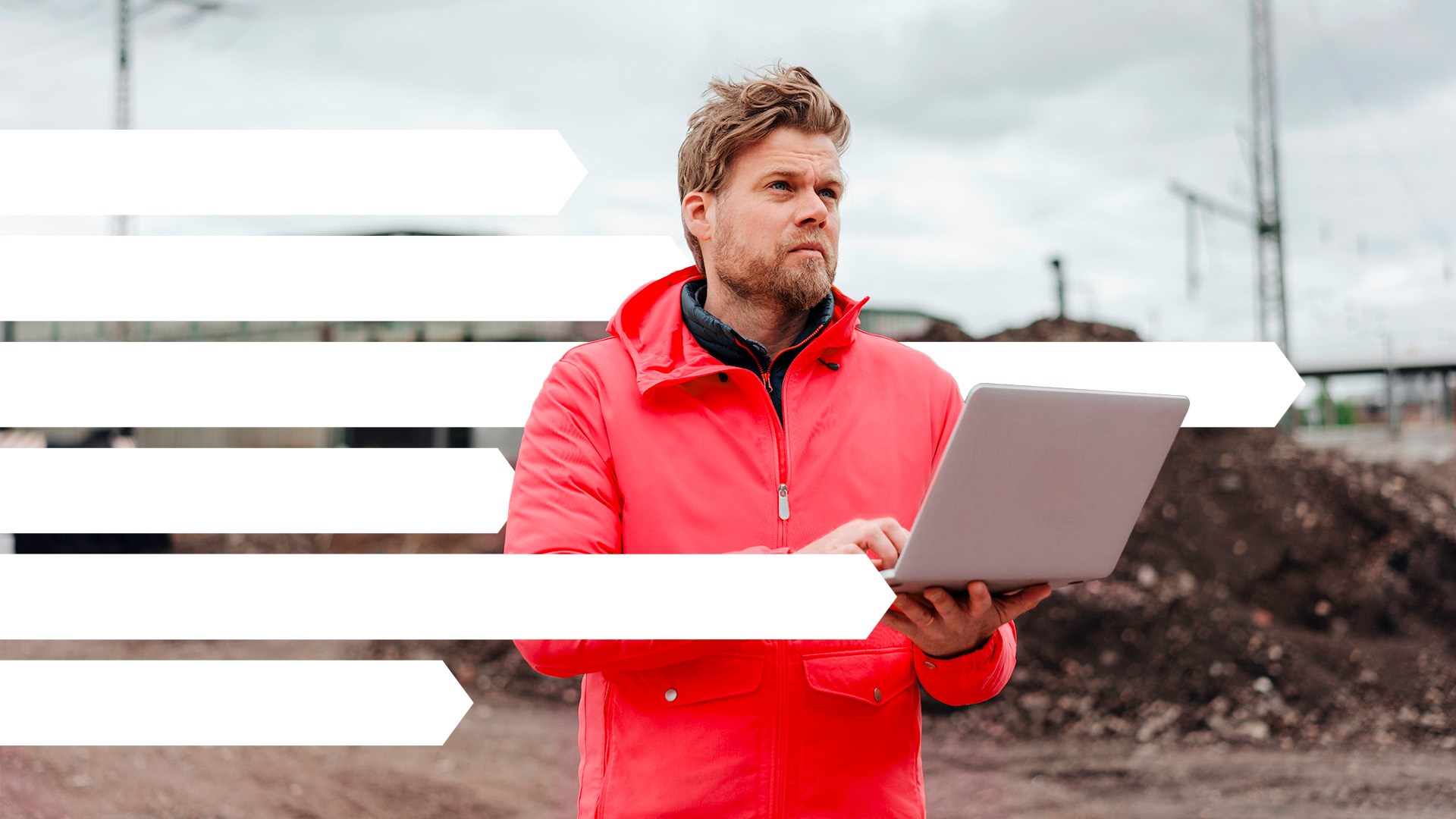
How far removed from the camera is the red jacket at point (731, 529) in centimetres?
168

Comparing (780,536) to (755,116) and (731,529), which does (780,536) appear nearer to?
(731,529)

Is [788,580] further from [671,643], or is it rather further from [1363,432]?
[1363,432]

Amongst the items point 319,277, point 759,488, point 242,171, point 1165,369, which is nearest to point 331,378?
point 319,277

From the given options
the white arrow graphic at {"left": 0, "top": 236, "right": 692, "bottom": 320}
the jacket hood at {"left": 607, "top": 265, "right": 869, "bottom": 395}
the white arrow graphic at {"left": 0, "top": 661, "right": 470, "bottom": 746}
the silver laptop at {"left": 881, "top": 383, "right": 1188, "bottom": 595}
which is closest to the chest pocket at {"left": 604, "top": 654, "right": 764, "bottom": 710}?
the silver laptop at {"left": 881, "top": 383, "right": 1188, "bottom": 595}

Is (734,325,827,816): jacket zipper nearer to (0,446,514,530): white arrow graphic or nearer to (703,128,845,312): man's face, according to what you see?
(703,128,845,312): man's face

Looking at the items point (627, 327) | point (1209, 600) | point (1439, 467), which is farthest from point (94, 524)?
point (1439, 467)

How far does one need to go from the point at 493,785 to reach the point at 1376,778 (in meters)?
5.85

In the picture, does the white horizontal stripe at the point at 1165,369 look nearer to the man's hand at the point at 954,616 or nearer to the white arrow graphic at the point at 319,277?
the man's hand at the point at 954,616

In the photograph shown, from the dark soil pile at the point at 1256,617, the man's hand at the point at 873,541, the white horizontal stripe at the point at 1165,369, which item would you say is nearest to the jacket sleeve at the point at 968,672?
the man's hand at the point at 873,541

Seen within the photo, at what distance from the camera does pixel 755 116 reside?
203 cm

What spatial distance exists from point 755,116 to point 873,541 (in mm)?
940

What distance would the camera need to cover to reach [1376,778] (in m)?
6.87

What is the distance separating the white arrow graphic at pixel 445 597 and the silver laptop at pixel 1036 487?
12cm

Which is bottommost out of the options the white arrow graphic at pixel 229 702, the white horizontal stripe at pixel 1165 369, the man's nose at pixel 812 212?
the white arrow graphic at pixel 229 702
